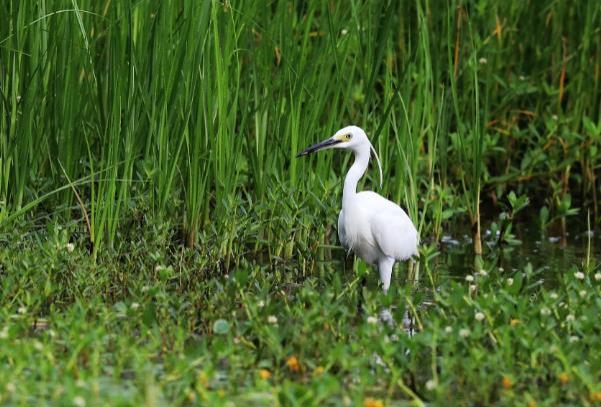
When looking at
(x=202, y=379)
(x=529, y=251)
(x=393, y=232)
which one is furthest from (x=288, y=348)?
(x=529, y=251)

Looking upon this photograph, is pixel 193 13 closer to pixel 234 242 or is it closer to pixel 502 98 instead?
pixel 234 242

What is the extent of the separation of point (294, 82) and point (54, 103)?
56.8 inches

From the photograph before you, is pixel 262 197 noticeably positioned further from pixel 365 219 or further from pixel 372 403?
pixel 372 403

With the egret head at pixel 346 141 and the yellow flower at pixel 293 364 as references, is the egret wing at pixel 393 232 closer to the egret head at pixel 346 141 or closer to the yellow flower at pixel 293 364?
the egret head at pixel 346 141

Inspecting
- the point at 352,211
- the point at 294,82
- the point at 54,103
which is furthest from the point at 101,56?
the point at 352,211

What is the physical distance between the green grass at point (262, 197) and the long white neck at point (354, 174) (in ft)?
1.29

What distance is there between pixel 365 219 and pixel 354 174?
28 centimetres

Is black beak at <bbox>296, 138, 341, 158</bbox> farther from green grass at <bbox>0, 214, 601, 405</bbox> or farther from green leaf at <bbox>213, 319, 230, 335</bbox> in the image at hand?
green leaf at <bbox>213, 319, 230, 335</bbox>

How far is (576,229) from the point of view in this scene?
973 centimetres

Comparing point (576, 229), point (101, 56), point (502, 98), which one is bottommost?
point (576, 229)

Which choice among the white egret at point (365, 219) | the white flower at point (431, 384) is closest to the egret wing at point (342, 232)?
the white egret at point (365, 219)

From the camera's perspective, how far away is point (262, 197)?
790 cm

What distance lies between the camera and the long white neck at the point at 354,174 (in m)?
7.43

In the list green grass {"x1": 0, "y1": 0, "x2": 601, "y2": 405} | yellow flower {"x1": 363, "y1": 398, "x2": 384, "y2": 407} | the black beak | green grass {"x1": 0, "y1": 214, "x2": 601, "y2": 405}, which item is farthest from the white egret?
yellow flower {"x1": 363, "y1": 398, "x2": 384, "y2": 407}
